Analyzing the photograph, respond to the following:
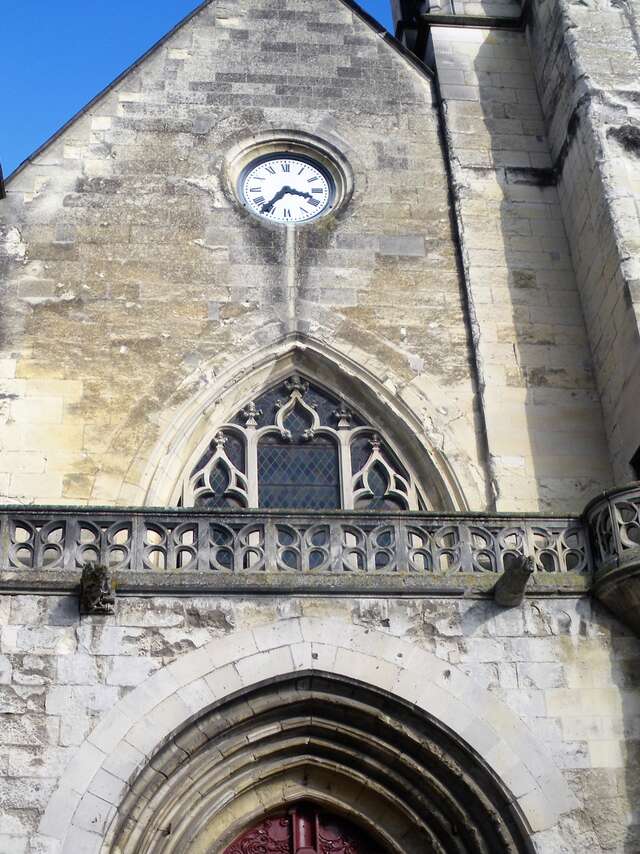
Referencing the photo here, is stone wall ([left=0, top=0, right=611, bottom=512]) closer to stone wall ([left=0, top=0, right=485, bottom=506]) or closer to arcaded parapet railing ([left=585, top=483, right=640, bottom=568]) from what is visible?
stone wall ([left=0, top=0, right=485, bottom=506])

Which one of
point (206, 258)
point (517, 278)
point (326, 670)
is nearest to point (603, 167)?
point (517, 278)

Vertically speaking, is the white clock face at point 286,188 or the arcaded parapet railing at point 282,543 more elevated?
the white clock face at point 286,188

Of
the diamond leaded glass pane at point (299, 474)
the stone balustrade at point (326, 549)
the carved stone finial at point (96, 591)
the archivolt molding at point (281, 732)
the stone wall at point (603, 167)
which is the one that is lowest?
the archivolt molding at point (281, 732)

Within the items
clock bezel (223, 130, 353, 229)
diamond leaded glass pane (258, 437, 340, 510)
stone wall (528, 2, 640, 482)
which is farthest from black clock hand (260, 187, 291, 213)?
stone wall (528, 2, 640, 482)

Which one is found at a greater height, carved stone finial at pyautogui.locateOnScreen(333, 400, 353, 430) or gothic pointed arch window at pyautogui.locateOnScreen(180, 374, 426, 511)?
carved stone finial at pyautogui.locateOnScreen(333, 400, 353, 430)

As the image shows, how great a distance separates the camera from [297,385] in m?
11.4

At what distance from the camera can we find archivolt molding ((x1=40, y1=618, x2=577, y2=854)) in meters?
7.86

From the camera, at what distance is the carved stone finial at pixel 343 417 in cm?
1120

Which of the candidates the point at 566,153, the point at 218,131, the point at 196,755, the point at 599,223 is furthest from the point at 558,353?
the point at 196,755

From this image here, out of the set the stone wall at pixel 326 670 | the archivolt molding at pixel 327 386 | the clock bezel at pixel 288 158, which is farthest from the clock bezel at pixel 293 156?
the stone wall at pixel 326 670

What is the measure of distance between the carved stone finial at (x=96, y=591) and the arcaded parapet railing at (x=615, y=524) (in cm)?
326

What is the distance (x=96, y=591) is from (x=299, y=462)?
3.16 meters

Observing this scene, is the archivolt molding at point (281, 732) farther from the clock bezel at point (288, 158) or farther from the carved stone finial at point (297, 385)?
the clock bezel at point (288, 158)

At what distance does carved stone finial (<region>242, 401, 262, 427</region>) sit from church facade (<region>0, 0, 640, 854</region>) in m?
0.07
